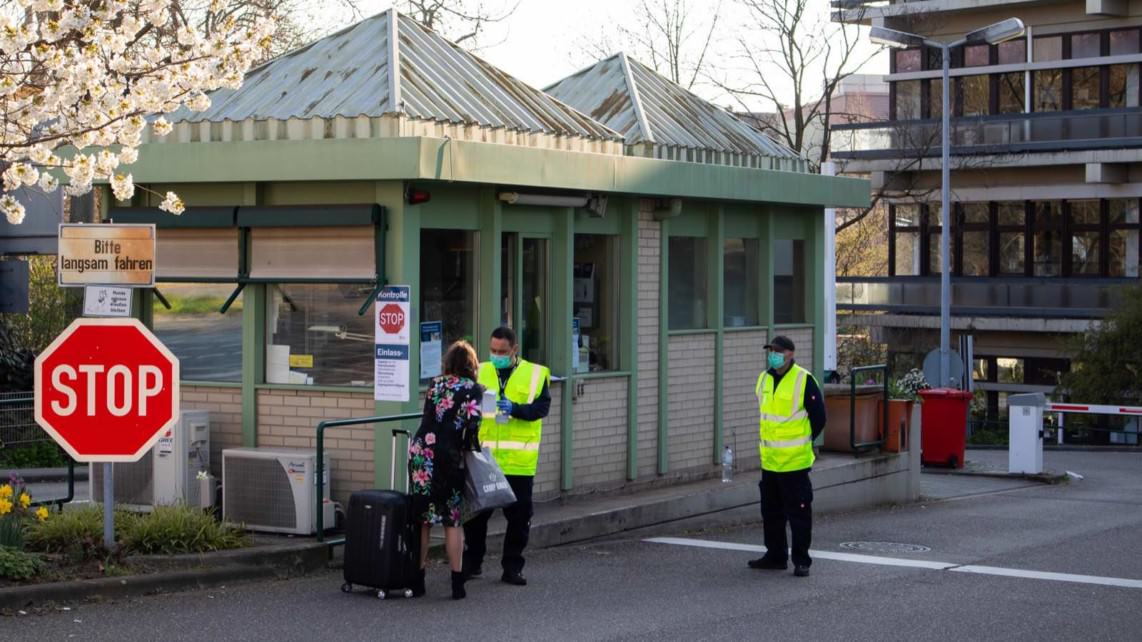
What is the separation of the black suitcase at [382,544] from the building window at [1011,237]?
117ft

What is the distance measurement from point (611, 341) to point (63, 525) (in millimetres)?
5596

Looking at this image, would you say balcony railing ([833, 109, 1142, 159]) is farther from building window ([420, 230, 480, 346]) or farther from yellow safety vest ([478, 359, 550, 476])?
yellow safety vest ([478, 359, 550, 476])

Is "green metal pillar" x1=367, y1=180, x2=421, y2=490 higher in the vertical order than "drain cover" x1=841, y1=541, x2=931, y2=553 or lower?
higher

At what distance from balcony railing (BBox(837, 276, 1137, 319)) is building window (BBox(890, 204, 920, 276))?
1.19 metres

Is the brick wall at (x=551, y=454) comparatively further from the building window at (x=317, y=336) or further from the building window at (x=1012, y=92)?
the building window at (x=1012, y=92)

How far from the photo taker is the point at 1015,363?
43.2 metres

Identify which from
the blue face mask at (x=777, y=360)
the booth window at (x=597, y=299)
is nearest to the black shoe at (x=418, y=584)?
the blue face mask at (x=777, y=360)

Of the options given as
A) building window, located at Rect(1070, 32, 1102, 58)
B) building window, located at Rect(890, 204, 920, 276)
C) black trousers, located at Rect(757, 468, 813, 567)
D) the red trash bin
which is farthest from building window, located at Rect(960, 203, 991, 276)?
black trousers, located at Rect(757, 468, 813, 567)

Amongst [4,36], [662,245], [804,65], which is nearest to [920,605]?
[662,245]

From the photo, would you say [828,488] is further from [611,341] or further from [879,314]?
[879,314]

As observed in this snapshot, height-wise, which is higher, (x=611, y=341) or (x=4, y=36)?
(x=4, y=36)

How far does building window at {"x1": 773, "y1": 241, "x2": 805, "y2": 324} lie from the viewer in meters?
17.5

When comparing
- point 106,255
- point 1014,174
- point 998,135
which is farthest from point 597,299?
point 1014,174

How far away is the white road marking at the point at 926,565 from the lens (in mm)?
11797
